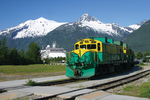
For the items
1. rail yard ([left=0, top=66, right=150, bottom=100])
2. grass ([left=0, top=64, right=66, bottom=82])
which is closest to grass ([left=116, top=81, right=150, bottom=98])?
rail yard ([left=0, top=66, right=150, bottom=100])

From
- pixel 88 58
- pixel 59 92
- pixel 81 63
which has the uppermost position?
pixel 88 58

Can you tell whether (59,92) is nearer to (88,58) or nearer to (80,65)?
(80,65)

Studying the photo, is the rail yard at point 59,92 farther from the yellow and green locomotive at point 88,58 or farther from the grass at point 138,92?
the yellow and green locomotive at point 88,58

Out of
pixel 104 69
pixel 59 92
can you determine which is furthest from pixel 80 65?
pixel 59 92

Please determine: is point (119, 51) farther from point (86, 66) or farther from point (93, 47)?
point (86, 66)

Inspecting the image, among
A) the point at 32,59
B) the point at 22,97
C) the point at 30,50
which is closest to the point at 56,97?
the point at 22,97

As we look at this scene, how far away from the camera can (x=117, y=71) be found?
80.5 feet

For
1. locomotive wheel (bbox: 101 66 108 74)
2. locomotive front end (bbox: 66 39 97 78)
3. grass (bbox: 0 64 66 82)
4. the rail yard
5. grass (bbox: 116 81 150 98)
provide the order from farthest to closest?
1. grass (bbox: 0 64 66 82)
2. locomotive wheel (bbox: 101 66 108 74)
3. locomotive front end (bbox: 66 39 97 78)
4. grass (bbox: 116 81 150 98)
5. the rail yard

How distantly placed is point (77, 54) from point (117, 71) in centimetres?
948

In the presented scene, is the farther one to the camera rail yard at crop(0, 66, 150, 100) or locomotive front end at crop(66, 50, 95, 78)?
locomotive front end at crop(66, 50, 95, 78)

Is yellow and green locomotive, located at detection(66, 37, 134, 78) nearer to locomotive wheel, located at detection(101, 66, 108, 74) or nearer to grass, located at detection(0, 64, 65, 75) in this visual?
locomotive wheel, located at detection(101, 66, 108, 74)

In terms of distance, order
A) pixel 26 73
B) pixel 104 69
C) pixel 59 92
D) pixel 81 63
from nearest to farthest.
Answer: pixel 59 92 < pixel 81 63 < pixel 104 69 < pixel 26 73

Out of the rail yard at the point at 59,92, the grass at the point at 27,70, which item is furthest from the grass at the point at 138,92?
the grass at the point at 27,70

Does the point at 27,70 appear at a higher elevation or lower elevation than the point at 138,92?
higher
